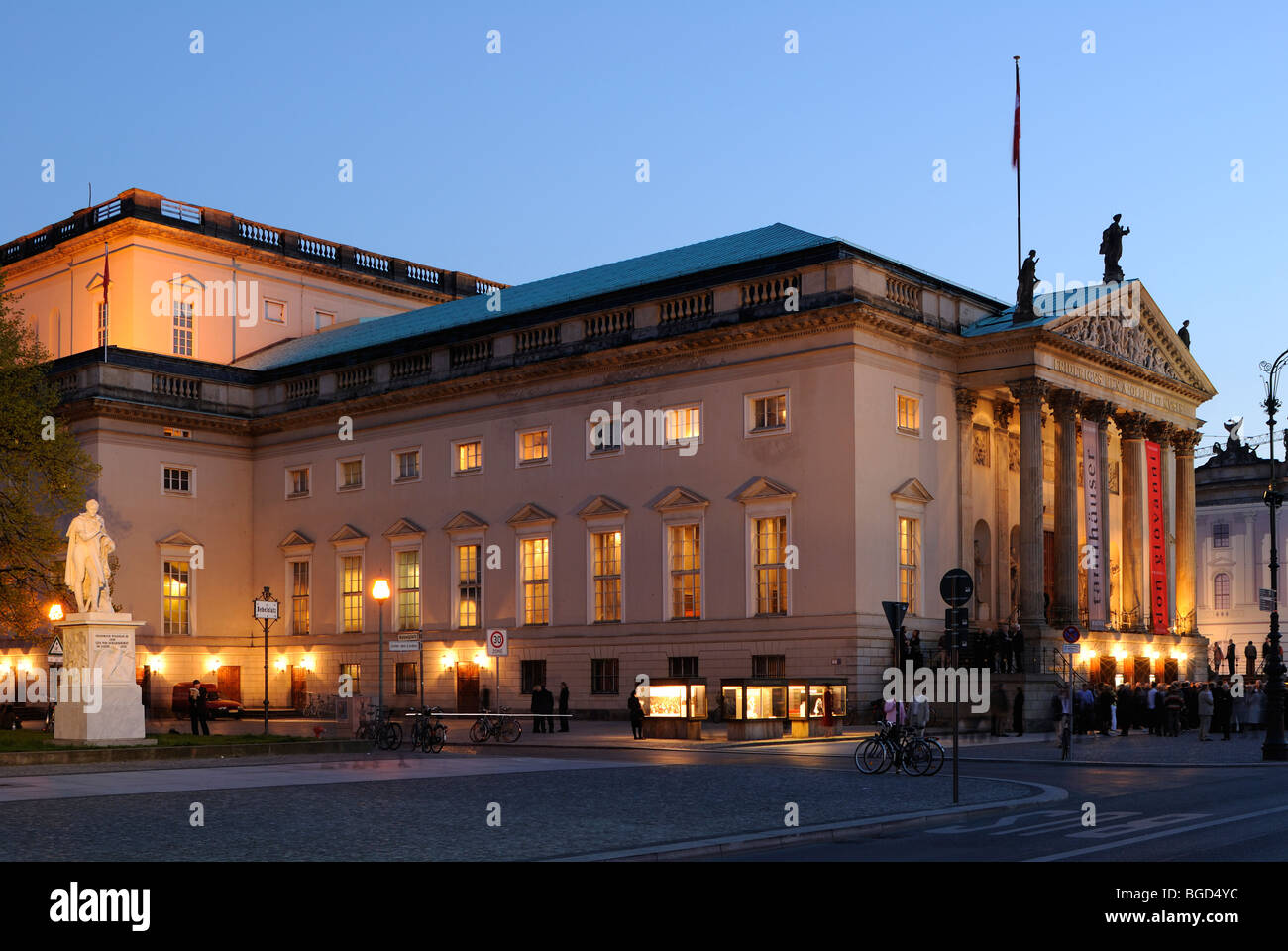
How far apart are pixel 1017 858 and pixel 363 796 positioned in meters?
10.5

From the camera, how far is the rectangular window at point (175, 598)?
61.7 m

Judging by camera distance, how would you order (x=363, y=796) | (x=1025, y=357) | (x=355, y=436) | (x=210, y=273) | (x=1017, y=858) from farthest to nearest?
1. (x=210, y=273)
2. (x=355, y=436)
3. (x=1025, y=357)
4. (x=363, y=796)
5. (x=1017, y=858)

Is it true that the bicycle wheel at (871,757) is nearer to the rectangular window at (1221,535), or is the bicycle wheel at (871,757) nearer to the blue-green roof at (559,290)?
the blue-green roof at (559,290)

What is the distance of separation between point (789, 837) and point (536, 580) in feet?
126

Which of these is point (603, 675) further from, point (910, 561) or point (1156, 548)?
point (1156, 548)

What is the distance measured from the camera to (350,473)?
Result: 62.3 m

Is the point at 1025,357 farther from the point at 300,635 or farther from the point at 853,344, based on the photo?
the point at 300,635

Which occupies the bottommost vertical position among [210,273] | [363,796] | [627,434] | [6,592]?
[363,796]

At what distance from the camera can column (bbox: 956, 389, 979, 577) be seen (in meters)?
51.8

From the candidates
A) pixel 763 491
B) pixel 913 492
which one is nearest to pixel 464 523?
pixel 763 491

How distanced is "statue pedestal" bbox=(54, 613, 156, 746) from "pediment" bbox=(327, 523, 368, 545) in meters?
28.4

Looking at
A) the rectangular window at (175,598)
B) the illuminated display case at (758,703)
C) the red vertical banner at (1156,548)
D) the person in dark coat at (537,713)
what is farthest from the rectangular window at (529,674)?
the red vertical banner at (1156,548)

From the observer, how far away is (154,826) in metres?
17.9
